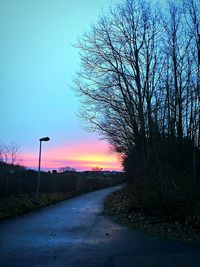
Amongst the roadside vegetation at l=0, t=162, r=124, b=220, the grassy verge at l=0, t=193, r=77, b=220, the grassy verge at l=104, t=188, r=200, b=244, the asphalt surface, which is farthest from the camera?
the roadside vegetation at l=0, t=162, r=124, b=220

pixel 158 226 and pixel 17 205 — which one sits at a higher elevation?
pixel 17 205

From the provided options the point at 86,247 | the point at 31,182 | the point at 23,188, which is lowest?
the point at 86,247

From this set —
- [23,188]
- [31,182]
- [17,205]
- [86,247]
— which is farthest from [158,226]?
[31,182]

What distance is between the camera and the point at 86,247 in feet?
32.7

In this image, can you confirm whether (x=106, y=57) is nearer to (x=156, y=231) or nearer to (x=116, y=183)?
(x=156, y=231)

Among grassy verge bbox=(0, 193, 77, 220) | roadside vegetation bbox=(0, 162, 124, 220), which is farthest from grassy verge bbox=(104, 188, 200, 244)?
roadside vegetation bbox=(0, 162, 124, 220)

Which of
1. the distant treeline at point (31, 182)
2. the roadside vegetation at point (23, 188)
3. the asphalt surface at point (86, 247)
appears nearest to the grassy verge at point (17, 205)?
the roadside vegetation at point (23, 188)

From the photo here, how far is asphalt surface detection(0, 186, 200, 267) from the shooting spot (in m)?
8.22

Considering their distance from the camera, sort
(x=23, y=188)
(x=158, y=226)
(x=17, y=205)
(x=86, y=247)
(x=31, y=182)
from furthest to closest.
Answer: (x=31, y=182) → (x=23, y=188) → (x=17, y=205) → (x=158, y=226) → (x=86, y=247)

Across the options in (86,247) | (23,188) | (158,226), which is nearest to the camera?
(86,247)

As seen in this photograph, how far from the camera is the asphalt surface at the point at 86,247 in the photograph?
8.22m

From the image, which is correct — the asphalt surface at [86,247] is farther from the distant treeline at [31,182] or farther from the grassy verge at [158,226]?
the distant treeline at [31,182]

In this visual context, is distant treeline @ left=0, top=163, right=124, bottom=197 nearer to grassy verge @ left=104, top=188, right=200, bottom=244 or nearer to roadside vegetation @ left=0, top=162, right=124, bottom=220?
roadside vegetation @ left=0, top=162, right=124, bottom=220

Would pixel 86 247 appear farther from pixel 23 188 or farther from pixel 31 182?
pixel 31 182
